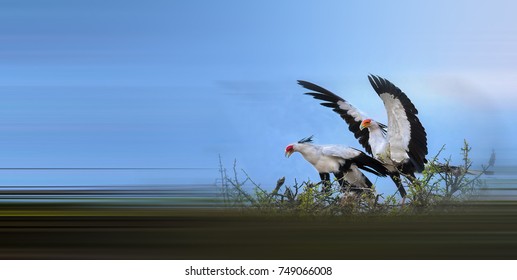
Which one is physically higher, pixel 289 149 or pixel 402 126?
pixel 402 126

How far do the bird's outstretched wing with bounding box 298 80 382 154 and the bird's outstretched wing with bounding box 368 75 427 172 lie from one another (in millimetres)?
439

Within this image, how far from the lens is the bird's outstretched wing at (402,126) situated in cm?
566

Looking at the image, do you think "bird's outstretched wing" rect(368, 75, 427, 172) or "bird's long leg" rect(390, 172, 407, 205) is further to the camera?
"bird's outstretched wing" rect(368, 75, 427, 172)

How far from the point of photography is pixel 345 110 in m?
6.36

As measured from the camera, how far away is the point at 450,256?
3.97m

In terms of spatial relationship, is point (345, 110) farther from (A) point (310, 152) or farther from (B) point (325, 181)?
(B) point (325, 181)

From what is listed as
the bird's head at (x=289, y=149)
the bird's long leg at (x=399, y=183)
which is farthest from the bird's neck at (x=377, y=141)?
the bird's head at (x=289, y=149)

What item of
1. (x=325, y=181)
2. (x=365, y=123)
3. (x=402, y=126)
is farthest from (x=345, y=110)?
(x=325, y=181)

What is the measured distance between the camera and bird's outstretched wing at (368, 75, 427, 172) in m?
5.66

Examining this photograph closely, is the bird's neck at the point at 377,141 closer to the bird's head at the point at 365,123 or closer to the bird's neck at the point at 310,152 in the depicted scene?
the bird's head at the point at 365,123

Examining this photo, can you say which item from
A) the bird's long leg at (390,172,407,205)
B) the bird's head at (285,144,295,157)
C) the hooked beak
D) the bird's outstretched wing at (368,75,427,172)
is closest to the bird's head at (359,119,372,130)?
the hooked beak

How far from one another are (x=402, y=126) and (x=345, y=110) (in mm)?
777

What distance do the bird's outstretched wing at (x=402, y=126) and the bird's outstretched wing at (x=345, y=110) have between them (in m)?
0.44

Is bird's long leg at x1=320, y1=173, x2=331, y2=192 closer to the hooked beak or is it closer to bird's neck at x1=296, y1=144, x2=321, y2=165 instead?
bird's neck at x1=296, y1=144, x2=321, y2=165
